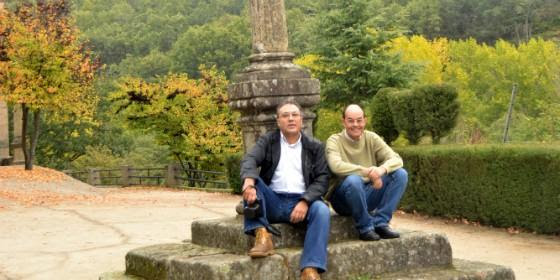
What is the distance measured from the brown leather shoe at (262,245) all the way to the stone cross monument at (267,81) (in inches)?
53.5

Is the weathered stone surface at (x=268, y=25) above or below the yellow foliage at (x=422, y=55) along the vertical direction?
below

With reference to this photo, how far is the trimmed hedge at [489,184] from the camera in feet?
40.6

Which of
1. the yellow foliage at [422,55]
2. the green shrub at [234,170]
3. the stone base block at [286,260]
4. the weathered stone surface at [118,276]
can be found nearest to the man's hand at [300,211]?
the stone base block at [286,260]

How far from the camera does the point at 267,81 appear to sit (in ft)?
22.4

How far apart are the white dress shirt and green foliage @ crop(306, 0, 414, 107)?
2139 cm

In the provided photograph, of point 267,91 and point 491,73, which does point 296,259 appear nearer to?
point 267,91

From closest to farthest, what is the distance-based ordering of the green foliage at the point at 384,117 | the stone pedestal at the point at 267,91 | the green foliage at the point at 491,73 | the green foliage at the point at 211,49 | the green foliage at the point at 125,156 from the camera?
the stone pedestal at the point at 267,91
the green foliage at the point at 384,117
the green foliage at the point at 125,156
the green foliage at the point at 491,73
the green foliage at the point at 211,49

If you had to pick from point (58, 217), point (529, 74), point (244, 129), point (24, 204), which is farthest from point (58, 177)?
point (529, 74)

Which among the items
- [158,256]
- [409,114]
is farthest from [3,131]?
[158,256]

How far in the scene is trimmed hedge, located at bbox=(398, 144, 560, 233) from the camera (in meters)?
12.4

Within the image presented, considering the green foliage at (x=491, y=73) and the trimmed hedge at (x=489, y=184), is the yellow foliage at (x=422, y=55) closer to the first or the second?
the green foliage at (x=491, y=73)

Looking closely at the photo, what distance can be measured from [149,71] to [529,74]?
33.5m

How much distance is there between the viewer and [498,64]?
2143 inches

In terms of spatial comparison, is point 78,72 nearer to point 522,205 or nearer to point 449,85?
point 449,85
